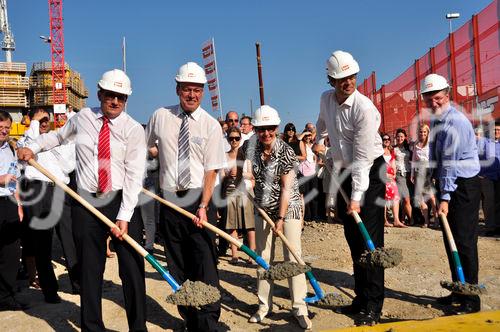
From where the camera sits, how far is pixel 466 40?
10852mm

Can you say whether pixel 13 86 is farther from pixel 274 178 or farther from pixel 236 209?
pixel 274 178

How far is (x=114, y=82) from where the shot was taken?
395 centimetres

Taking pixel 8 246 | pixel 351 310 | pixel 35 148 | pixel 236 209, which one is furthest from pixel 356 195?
pixel 8 246

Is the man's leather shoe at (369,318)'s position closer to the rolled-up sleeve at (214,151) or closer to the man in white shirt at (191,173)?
the man in white shirt at (191,173)

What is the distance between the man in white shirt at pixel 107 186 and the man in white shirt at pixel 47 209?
63.4 inches

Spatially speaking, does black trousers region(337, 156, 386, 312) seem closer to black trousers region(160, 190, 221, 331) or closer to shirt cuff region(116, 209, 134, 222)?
black trousers region(160, 190, 221, 331)

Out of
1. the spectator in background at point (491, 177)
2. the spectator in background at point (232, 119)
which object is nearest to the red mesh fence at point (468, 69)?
the spectator in background at point (491, 177)

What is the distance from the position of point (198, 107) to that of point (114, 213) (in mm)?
1129

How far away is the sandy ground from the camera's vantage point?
4.86 metres

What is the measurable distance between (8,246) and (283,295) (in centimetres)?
303

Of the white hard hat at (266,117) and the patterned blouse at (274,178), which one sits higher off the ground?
the white hard hat at (266,117)

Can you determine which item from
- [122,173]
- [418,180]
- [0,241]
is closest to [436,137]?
[122,173]

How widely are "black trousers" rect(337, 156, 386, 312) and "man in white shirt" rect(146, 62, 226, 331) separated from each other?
1.41 metres

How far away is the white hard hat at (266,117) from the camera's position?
472cm
